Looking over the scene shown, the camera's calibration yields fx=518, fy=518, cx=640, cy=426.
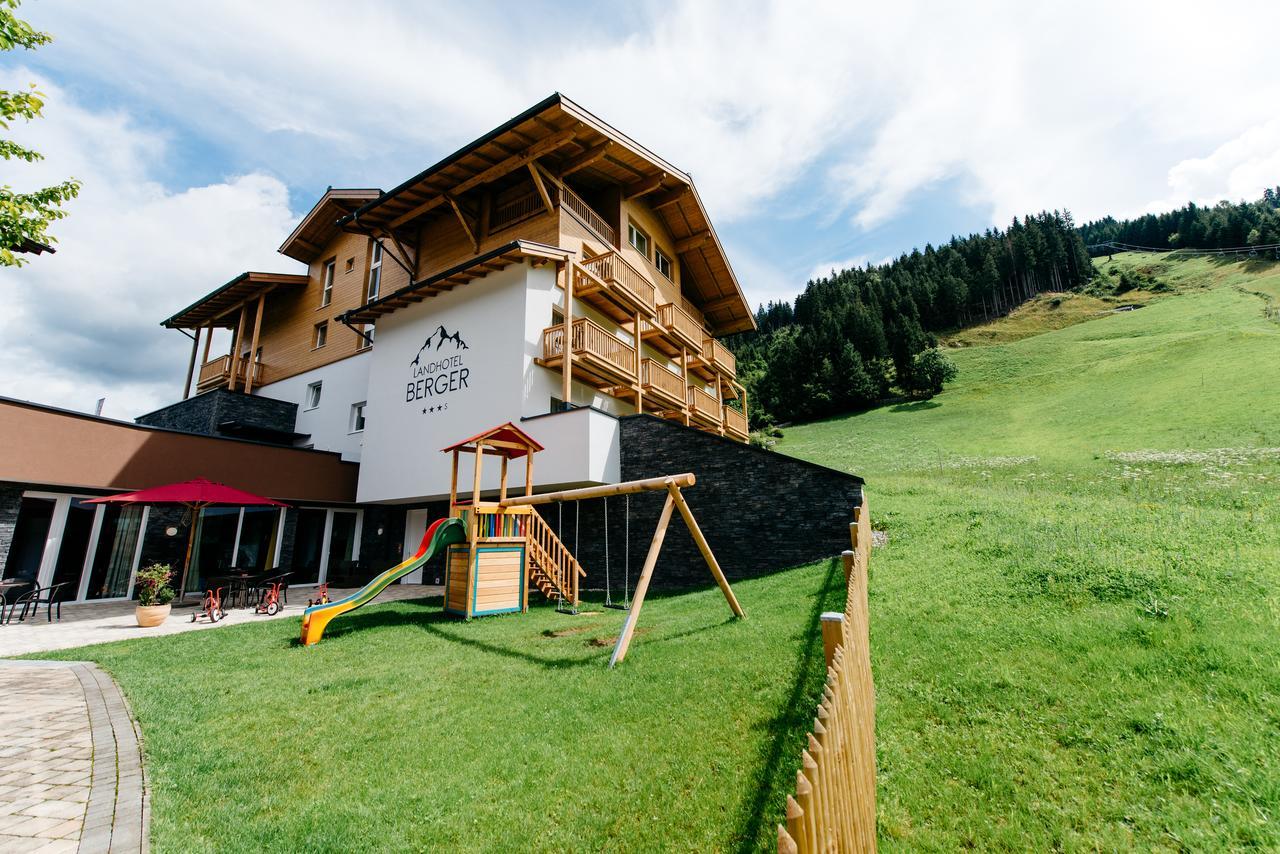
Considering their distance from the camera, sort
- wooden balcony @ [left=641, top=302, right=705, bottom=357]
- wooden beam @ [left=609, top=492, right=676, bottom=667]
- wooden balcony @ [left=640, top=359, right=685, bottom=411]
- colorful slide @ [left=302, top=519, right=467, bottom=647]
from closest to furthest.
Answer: wooden beam @ [left=609, top=492, right=676, bottom=667] < colorful slide @ [left=302, top=519, right=467, bottom=647] < wooden balcony @ [left=640, top=359, right=685, bottom=411] < wooden balcony @ [left=641, top=302, right=705, bottom=357]

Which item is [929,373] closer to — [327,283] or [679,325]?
[679,325]

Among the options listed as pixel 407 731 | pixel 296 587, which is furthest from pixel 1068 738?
pixel 296 587

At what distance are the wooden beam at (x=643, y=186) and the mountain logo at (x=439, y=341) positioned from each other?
815cm

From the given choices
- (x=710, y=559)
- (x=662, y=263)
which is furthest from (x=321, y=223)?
(x=710, y=559)

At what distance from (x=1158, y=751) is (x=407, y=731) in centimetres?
571

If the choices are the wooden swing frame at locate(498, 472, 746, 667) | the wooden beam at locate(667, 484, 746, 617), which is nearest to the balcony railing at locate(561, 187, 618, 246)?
the wooden swing frame at locate(498, 472, 746, 667)

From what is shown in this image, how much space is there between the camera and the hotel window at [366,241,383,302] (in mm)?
21172

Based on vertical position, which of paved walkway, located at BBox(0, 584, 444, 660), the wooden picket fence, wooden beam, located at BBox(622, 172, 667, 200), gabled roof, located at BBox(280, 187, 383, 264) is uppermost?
gabled roof, located at BBox(280, 187, 383, 264)

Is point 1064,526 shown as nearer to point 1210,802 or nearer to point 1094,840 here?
point 1210,802

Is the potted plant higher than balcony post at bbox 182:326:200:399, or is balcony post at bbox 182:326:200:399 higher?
balcony post at bbox 182:326:200:399

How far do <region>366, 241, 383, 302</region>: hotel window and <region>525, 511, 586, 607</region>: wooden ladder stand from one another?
46.4ft

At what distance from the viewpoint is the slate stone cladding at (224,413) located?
1988 centimetres

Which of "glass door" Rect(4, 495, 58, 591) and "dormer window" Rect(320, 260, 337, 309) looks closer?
"glass door" Rect(4, 495, 58, 591)

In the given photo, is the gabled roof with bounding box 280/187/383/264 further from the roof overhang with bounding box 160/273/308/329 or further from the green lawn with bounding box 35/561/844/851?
the green lawn with bounding box 35/561/844/851
